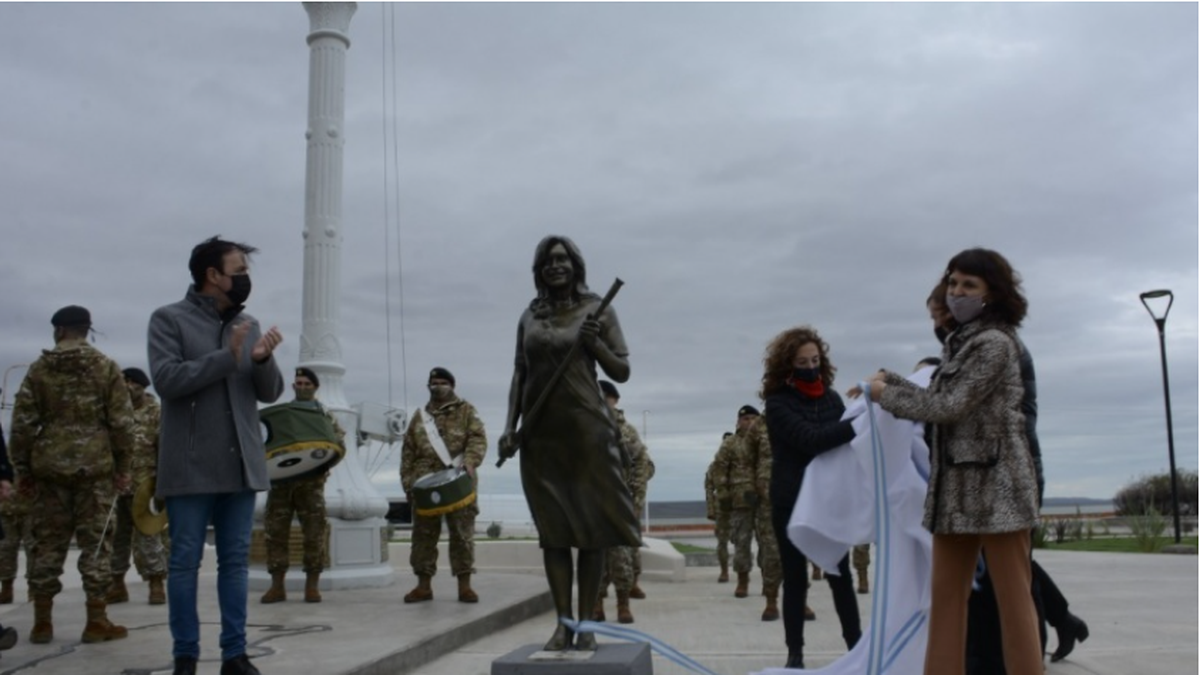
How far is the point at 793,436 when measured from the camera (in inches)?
215

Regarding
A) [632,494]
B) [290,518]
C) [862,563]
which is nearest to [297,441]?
[290,518]

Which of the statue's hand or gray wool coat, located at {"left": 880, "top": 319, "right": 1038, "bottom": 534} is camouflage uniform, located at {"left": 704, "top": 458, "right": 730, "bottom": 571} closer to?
the statue's hand

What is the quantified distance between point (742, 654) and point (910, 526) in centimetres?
190

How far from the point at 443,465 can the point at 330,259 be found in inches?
122

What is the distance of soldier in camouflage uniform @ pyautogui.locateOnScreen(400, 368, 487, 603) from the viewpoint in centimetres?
872

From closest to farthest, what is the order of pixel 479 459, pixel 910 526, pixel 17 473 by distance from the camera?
pixel 910 526, pixel 17 473, pixel 479 459

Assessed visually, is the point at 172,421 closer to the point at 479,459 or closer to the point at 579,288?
the point at 579,288

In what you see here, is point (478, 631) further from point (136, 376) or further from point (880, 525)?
point (136, 376)

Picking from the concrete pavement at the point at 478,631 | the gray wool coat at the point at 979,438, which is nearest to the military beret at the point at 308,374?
the concrete pavement at the point at 478,631

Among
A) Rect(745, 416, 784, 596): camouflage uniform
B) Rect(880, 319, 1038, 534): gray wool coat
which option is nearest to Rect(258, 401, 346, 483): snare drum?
Rect(745, 416, 784, 596): camouflage uniform

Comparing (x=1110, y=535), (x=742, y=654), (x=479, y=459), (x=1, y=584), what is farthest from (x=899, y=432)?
(x=1110, y=535)

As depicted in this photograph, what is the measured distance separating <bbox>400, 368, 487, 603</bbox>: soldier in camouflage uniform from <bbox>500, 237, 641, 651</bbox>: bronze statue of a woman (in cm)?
363

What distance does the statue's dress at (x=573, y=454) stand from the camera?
4.91 metres

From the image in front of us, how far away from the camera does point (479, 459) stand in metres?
8.92
